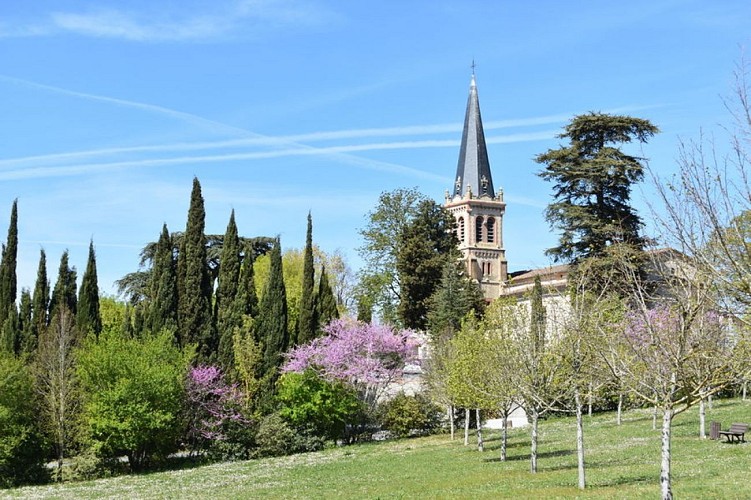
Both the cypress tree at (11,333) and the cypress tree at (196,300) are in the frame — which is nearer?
the cypress tree at (196,300)

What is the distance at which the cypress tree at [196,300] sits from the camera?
148ft

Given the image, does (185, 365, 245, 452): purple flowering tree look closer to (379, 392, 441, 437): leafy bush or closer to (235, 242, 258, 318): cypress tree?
(235, 242, 258, 318): cypress tree

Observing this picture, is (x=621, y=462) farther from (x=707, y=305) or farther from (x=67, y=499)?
(x=67, y=499)

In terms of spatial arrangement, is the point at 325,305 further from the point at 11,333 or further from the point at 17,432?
the point at 17,432

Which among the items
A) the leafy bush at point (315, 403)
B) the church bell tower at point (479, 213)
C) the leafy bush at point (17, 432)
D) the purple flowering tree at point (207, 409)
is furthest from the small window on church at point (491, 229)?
the leafy bush at point (17, 432)

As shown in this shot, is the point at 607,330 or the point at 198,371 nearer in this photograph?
the point at 607,330

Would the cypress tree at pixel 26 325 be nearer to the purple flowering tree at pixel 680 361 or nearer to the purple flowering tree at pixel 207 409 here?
the purple flowering tree at pixel 207 409

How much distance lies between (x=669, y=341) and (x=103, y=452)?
28.3m

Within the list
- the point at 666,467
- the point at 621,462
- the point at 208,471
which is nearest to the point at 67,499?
the point at 208,471

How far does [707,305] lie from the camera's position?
15.3m

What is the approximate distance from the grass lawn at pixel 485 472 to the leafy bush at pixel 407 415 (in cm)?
238

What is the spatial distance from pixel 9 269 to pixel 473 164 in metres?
61.6

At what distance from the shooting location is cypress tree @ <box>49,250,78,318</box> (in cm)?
4959

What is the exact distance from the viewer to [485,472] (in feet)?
82.6
